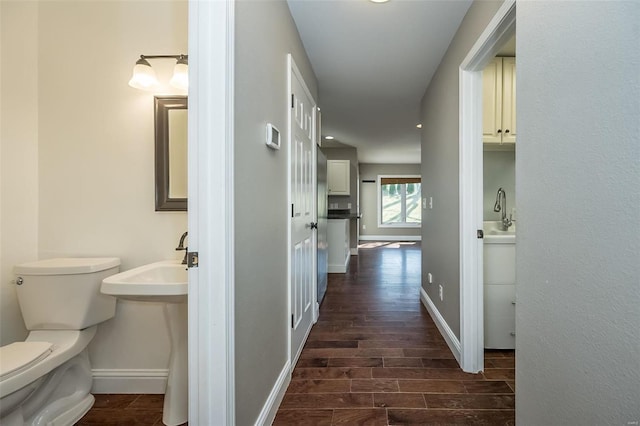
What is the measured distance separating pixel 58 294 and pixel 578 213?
2264 mm

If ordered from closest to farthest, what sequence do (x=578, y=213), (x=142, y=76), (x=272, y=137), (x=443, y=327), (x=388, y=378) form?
(x=578, y=213)
(x=272, y=137)
(x=142, y=76)
(x=388, y=378)
(x=443, y=327)

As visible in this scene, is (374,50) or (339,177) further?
(339,177)

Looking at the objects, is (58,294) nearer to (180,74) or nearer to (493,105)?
(180,74)

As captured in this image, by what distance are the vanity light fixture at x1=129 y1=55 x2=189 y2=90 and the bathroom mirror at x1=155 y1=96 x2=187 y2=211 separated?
0.09m

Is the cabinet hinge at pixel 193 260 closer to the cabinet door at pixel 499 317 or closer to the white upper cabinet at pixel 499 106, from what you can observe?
the cabinet door at pixel 499 317

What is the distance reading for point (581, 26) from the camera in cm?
78

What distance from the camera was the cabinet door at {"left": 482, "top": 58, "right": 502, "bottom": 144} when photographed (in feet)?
8.14

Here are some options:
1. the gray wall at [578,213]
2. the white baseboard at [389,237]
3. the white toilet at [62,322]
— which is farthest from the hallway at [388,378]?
the white baseboard at [389,237]

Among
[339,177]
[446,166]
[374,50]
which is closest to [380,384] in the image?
[446,166]

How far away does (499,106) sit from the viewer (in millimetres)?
2482

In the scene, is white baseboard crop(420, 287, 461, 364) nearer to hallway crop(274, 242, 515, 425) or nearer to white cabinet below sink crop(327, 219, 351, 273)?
hallway crop(274, 242, 515, 425)

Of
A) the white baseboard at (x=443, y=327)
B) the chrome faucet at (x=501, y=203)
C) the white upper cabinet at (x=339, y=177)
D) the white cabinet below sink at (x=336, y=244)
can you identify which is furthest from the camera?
the white upper cabinet at (x=339, y=177)

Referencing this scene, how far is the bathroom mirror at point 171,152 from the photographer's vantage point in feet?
6.08

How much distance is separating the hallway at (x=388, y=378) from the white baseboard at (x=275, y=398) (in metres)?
0.04
